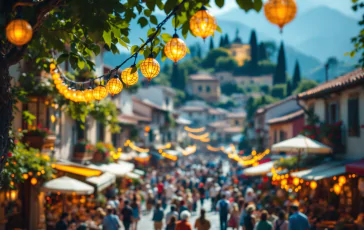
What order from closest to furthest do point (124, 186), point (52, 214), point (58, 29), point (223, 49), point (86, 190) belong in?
point (58, 29) → point (86, 190) → point (52, 214) → point (124, 186) → point (223, 49)

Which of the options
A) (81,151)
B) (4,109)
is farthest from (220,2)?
(81,151)

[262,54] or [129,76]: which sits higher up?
[262,54]

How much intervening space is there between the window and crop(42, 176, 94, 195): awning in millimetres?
9013

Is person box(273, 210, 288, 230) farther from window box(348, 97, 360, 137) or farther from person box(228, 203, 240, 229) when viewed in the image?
window box(348, 97, 360, 137)

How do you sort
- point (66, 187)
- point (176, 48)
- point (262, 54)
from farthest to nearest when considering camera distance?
point (262, 54) < point (66, 187) < point (176, 48)

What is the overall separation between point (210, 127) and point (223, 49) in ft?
235

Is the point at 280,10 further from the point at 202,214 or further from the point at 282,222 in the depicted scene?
the point at 202,214

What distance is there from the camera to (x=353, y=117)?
18.2 meters

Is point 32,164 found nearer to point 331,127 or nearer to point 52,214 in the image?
point 52,214

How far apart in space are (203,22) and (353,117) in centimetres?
1405

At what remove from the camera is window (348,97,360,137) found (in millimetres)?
17781

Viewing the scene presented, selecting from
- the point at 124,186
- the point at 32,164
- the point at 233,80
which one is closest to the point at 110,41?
the point at 32,164

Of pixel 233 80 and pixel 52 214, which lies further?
pixel 233 80

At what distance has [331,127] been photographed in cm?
1939
